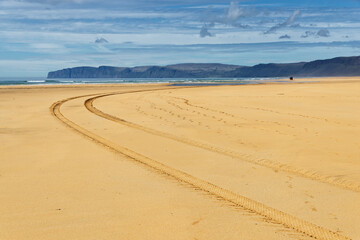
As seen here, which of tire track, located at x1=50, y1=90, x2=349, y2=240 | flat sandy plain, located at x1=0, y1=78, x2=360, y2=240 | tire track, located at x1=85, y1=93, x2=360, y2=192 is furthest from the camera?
tire track, located at x1=85, y1=93, x2=360, y2=192

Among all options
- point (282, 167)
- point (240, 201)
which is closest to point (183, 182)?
point (240, 201)

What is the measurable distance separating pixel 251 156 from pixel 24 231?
4985 millimetres

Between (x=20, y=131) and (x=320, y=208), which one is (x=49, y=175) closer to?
(x=320, y=208)

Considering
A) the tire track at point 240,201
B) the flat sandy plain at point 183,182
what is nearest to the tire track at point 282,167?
the flat sandy plain at point 183,182

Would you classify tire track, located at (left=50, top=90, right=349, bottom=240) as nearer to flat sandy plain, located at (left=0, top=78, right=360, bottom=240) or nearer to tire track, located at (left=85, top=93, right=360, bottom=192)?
flat sandy plain, located at (left=0, top=78, right=360, bottom=240)

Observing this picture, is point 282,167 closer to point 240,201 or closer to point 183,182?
point 183,182

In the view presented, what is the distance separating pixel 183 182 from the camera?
21.0 feet

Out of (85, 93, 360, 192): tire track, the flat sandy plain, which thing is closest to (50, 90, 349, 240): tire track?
the flat sandy plain

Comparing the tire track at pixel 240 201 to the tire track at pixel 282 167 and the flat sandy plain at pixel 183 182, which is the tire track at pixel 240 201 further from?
the tire track at pixel 282 167

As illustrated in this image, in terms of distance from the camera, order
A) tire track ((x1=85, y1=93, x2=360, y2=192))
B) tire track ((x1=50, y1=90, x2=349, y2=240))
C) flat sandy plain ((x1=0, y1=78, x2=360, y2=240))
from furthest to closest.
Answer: tire track ((x1=85, y1=93, x2=360, y2=192)), flat sandy plain ((x1=0, y1=78, x2=360, y2=240)), tire track ((x1=50, y1=90, x2=349, y2=240))

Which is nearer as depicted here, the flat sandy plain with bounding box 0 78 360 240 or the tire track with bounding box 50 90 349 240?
the tire track with bounding box 50 90 349 240

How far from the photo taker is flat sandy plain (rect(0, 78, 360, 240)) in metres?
4.54

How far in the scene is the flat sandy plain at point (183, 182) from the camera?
14.9 ft

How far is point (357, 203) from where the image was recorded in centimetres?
533
